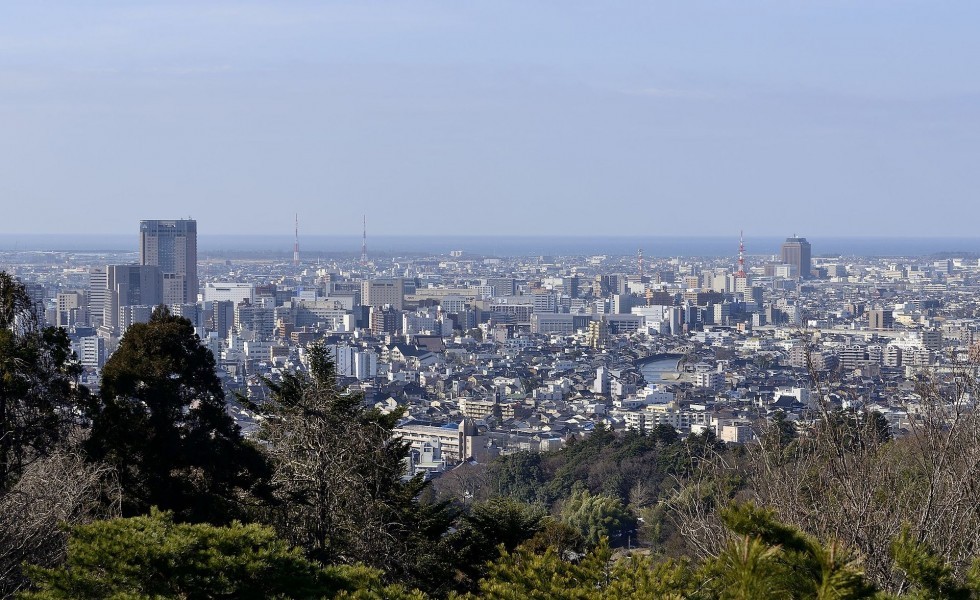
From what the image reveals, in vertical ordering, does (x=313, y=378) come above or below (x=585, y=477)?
above

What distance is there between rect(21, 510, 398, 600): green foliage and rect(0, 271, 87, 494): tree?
5.53ft

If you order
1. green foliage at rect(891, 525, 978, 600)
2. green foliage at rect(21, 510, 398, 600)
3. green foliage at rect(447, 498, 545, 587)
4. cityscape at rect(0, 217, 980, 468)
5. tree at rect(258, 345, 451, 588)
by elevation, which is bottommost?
cityscape at rect(0, 217, 980, 468)

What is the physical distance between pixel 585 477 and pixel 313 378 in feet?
39.6

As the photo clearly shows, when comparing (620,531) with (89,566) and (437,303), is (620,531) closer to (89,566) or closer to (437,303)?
(89,566)

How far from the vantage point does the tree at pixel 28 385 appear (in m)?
5.91

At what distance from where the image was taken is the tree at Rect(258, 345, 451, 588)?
23.7ft

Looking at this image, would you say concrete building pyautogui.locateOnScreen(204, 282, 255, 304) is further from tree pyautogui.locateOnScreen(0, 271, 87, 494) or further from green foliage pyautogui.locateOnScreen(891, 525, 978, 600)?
green foliage pyautogui.locateOnScreen(891, 525, 978, 600)

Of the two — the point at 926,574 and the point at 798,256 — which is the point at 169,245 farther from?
the point at 926,574

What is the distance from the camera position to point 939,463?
4656 mm

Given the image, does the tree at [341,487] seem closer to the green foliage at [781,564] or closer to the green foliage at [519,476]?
the green foliage at [781,564]

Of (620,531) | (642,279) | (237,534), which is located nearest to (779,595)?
(237,534)

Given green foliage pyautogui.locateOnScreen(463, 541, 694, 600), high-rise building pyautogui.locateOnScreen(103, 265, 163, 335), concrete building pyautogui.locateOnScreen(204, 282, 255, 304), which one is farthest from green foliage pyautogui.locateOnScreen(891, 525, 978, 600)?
concrete building pyautogui.locateOnScreen(204, 282, 255, 304)

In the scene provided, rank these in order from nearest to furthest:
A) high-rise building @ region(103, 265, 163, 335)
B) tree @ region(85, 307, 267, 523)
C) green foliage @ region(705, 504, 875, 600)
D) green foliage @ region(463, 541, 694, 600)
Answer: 1. green foliage @ region(705, 504, 875, 600)
2. green foliage @ region(463, 541, 694, 600)
3. tree @ region(85, 307, 267, 523)
4. high-rise building @ region(103, 265, 163, 335)

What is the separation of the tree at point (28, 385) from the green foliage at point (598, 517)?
8.76 meters
